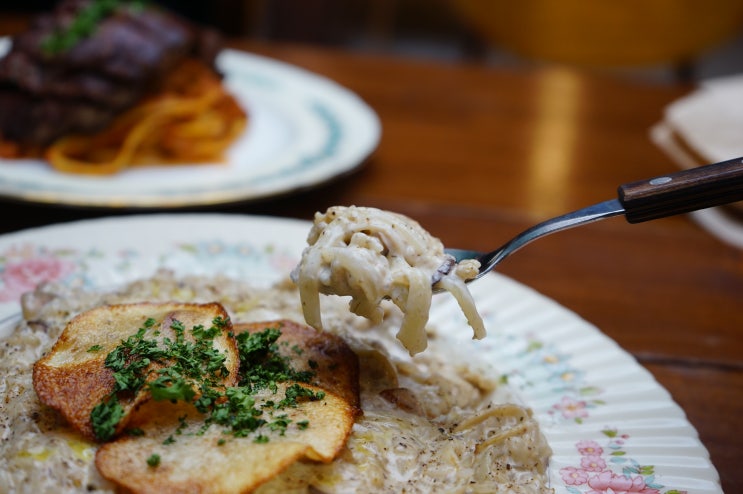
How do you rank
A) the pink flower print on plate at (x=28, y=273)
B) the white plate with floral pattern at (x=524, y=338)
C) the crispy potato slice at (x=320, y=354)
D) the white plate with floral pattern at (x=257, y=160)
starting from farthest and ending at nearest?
the white plate with floral pattern at (x=257, y=160) → the pink flower print on plate at (x=28, y=273) → the crispy potato slice at (x=320, y=354) → the white plate with floral pattern at (x=524, y=338)

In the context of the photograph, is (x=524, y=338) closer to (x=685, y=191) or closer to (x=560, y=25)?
(x=685, y=191)

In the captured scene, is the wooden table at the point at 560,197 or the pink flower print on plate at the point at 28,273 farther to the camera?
the wooden table at the point at 560,197

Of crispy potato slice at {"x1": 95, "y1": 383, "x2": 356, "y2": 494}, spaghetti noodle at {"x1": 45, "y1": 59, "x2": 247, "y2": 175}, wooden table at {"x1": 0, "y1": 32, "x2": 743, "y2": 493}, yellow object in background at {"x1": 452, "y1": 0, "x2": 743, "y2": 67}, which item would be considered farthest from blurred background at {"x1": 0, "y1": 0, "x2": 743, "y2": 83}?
crispy potato slice at {"x1": 95, "y1": 383, "x2": 356, "y2": 494}

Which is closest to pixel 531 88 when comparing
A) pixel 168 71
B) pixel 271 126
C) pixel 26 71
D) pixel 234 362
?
pixel 271 126

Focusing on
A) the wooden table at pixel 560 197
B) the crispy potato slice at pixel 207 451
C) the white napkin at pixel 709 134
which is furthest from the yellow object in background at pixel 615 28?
the crispy potato slice at pixel 207 451

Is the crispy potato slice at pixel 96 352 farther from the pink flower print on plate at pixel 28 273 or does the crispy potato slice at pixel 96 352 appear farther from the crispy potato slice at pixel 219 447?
the pink flower print on plate at pixel 28 273
